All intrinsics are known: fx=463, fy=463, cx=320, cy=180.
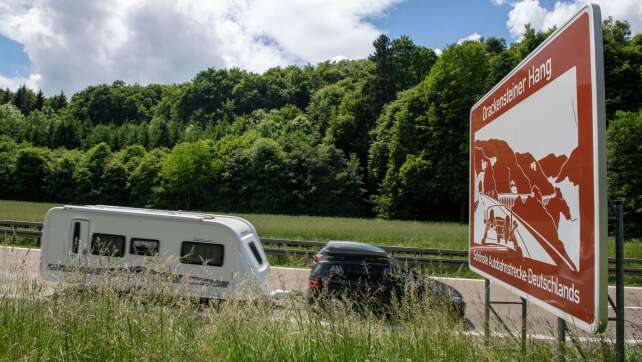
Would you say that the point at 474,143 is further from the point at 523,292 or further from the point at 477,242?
the point at 523,292

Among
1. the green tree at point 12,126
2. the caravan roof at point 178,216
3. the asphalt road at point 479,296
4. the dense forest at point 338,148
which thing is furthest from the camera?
the green tree at point 12,126

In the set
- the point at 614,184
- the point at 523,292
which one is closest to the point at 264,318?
the point at 523,292

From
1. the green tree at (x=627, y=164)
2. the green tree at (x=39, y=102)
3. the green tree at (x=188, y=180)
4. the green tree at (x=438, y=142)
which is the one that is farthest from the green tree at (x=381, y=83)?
the green tree at (x=39, y=102)

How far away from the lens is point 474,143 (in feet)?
18.8

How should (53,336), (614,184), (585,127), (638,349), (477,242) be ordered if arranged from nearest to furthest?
(585,127) < (53,336) < (638,349) < (477,242) < (614,184)

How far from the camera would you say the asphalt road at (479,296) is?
445 centimetres

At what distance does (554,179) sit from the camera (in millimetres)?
3322

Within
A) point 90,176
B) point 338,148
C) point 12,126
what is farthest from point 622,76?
point 12,126

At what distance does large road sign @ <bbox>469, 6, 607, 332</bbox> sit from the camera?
279 centimetres

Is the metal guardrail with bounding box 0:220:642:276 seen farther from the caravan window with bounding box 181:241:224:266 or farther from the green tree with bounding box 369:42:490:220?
the green tree with bounding box 369:42:490:220

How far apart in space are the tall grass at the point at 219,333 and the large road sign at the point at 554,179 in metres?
0.53

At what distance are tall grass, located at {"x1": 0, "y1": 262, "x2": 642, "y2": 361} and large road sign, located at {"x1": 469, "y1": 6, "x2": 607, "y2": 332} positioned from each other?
530 mm

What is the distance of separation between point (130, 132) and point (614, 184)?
3428 inches

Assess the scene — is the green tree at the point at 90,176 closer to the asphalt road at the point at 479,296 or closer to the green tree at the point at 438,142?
the green tree at the point at 438,142
